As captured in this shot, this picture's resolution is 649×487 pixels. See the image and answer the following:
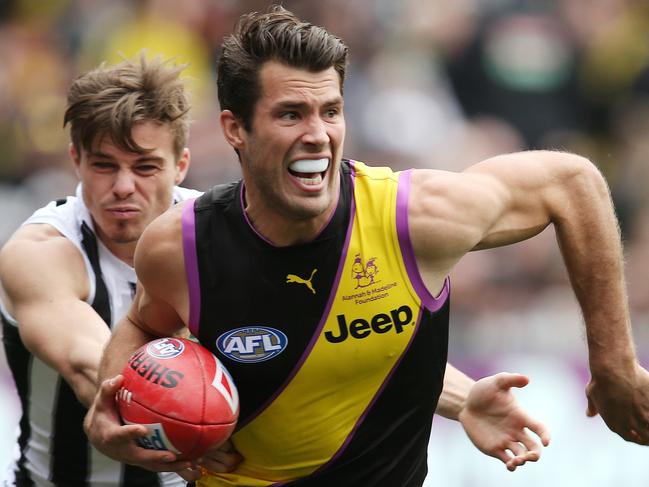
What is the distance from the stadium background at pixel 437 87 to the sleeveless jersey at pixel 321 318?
520 centimetres

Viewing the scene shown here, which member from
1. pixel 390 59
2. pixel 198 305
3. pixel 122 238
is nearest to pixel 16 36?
pixel 390 59

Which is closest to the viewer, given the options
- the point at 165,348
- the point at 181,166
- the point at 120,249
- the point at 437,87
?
the point at 165,348

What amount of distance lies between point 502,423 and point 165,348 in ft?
4.64

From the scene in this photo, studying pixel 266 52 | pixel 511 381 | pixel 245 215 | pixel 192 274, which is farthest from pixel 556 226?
pixel 192 274

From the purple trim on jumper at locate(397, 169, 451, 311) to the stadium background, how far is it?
5.24 m

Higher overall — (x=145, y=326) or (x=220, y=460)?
(x=145, y=326)

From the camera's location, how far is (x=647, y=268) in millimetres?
10492

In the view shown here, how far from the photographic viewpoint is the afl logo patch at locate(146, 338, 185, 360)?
4.93 metres

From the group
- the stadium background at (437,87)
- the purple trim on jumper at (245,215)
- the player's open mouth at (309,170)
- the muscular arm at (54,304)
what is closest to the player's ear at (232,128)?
the purple trim on jumper at (245,215)

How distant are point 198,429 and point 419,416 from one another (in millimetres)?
994

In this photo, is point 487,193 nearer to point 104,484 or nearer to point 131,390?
point 131,390

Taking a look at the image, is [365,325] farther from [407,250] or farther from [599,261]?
[599,261]

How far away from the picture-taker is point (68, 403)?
244 inches

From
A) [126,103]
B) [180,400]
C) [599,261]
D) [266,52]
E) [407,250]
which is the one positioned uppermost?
[266,52]
